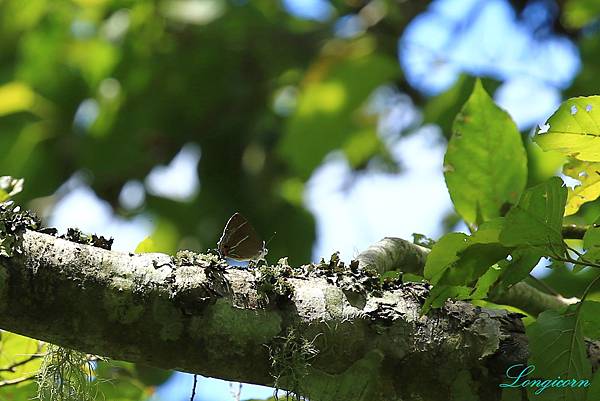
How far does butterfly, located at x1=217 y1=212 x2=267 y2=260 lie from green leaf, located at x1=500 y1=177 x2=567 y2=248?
336 millimetres

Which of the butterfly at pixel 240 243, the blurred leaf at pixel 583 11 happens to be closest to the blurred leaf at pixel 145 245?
the butterfly at pixel 240 243

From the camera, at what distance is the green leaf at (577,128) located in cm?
105

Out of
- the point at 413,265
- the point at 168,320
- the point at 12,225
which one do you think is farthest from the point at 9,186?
the point at 413,265

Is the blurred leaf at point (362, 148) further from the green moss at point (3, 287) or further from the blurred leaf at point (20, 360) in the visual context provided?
the green moss at point (3, 287)

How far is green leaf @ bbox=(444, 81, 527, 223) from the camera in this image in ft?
4.56

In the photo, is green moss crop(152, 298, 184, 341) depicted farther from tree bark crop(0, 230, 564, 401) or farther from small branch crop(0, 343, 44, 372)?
small branch crop(0, 343, 44, 372)

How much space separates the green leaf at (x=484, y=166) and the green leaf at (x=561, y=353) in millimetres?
381

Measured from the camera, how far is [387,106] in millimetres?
4121

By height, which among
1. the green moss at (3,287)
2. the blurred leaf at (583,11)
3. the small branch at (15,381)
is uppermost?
the blurred leaf at (583,11)

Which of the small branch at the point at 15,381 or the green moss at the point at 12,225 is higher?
the green moss at the point at 12,225

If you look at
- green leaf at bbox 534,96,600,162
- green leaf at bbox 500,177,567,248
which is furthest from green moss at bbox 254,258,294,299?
green leaf at bbox 534,96,600,162

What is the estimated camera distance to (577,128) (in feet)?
3.47

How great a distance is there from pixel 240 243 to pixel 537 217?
15.5 inches

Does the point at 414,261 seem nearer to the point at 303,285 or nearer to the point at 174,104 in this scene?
the point at 303,285
